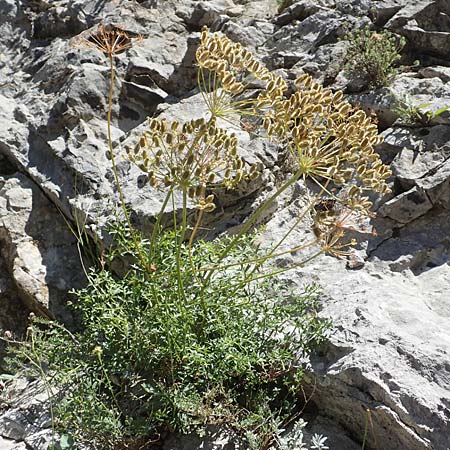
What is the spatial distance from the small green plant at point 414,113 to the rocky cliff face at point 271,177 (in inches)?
2.5

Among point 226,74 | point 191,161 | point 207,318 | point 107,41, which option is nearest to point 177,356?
point 207,318

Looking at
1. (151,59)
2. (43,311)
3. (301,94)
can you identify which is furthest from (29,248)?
(301,94)

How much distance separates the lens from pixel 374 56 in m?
5.99

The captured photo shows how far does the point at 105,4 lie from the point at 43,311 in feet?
14.1

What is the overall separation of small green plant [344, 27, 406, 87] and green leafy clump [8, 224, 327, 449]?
275 cm

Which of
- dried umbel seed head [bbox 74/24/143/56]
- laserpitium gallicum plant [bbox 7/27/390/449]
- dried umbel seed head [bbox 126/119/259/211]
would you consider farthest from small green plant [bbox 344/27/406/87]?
dried umbel seed head [bbox 126/119/259/211]

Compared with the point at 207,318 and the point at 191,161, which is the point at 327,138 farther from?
the point at 207,318

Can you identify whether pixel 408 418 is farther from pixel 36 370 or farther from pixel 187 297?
pixel 36 370

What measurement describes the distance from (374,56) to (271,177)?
68.5 inches

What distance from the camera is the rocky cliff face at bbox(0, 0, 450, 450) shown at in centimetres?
382

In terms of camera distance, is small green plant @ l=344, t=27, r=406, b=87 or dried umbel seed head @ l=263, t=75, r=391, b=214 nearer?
dried umbel seed head @ l=263, t=75, r=391, b=214

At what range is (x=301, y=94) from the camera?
11.8 feet

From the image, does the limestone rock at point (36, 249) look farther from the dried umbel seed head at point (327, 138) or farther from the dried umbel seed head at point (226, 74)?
the dried umbel seed head at point (327, 138)

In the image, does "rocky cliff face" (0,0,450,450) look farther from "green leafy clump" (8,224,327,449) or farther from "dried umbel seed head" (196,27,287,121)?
"dried umbel seed head" (196,27,287,121)
